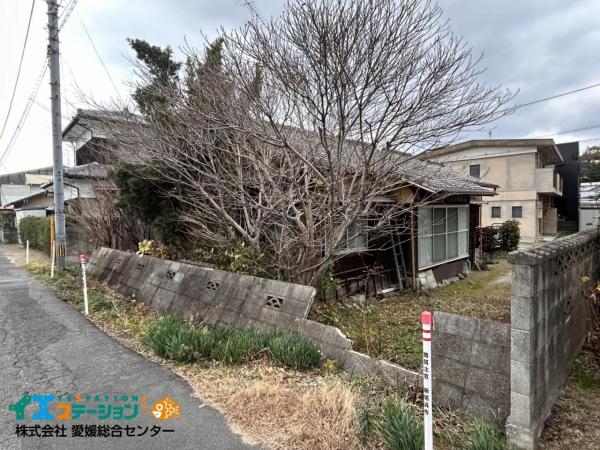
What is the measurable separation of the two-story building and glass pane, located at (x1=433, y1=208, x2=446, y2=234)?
12192 mm

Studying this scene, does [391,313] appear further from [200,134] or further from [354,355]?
[200,134]

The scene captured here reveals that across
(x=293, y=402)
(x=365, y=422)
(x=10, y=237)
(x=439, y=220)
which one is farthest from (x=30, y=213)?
(x=365, y=422)

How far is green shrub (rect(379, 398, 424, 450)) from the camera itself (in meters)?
2.52

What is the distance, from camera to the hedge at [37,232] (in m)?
14.6

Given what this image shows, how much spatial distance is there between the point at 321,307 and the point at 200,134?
12.2ft

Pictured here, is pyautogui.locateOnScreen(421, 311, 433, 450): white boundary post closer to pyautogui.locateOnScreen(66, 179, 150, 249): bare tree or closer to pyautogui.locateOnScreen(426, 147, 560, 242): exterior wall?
pyautogui.locateOnScreen(66, 179, 150, 249): bare tree

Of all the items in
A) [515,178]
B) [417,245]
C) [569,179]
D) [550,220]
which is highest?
[569,179]

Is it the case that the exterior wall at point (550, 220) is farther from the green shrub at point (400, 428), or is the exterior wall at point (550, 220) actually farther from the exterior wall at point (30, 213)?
the exterior wall at point (30, 213)

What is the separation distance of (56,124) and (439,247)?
1156cm

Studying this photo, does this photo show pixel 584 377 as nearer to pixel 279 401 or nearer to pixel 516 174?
pixel 279 401

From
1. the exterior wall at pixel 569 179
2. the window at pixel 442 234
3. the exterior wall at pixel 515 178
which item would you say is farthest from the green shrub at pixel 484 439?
the exterior wall at pixel 569 179

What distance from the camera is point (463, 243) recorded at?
11.8 m

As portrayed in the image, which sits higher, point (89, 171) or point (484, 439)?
point (89, 171)

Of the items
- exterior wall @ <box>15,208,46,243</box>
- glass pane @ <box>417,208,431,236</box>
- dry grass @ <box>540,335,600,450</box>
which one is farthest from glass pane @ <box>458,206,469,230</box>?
exterior wall @ <box>15,208,46,243</box>
